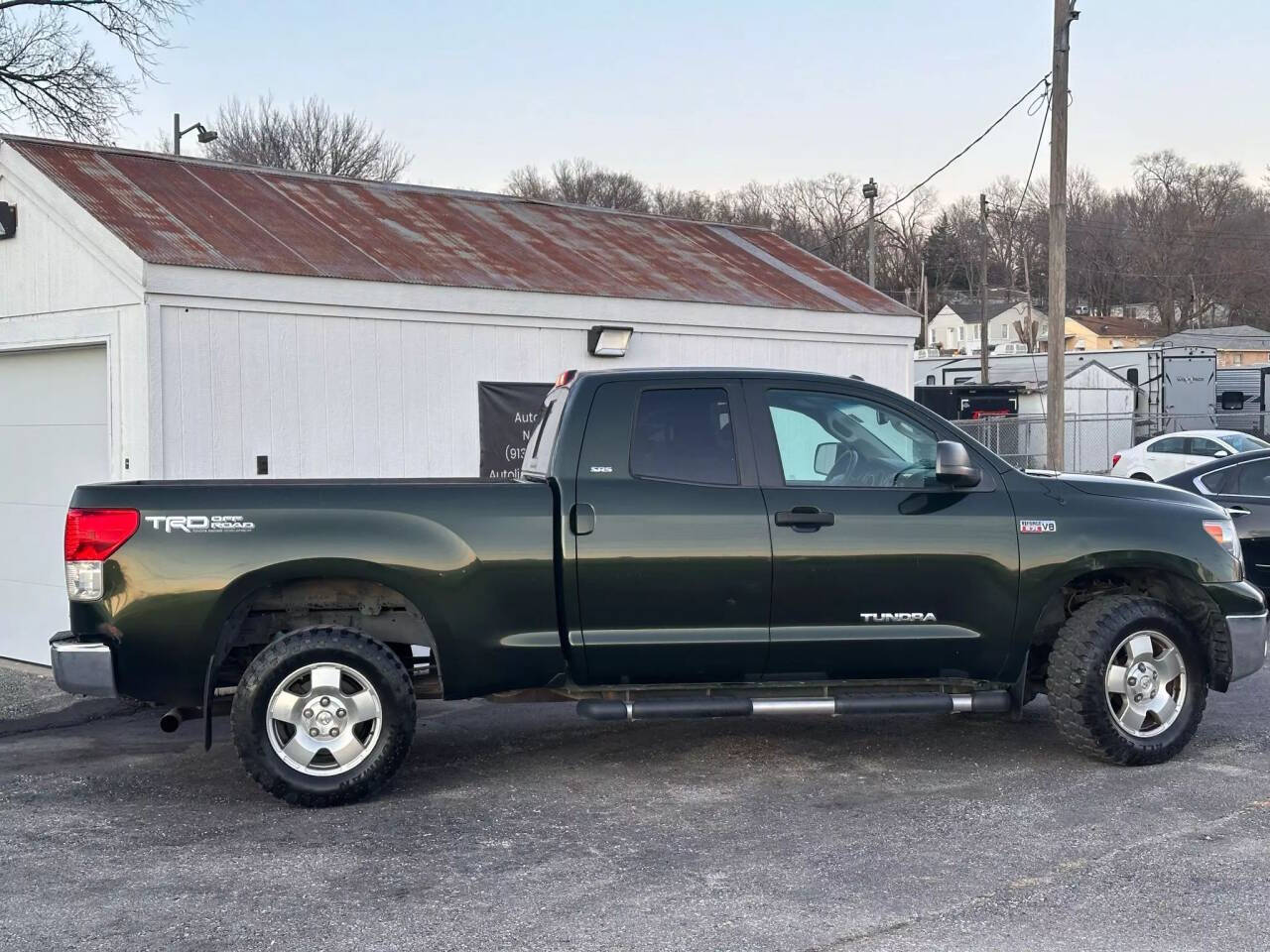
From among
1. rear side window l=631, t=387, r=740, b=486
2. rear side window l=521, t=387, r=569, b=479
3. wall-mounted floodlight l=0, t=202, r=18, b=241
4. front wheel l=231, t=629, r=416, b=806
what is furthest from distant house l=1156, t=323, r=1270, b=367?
front wheel l=231, t=629, r=416, b=806

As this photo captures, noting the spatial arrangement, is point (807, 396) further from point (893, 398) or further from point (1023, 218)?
point (1023, 218)

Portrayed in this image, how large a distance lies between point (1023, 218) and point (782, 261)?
199 feet

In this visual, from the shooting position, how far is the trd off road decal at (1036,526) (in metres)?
6.94

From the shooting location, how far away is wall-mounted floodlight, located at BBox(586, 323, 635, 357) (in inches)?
486

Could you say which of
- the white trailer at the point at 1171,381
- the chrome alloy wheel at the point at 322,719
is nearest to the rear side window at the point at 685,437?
the chrome alloy wheel at the point at 322,719

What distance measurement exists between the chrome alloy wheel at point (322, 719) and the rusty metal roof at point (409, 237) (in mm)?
4513

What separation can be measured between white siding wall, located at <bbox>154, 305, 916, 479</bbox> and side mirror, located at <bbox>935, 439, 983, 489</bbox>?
5.53 m

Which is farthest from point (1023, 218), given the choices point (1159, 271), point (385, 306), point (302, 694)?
point (302, 694)

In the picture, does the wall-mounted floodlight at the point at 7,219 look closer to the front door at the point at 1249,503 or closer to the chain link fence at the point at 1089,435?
the front door at the point at 1249,503

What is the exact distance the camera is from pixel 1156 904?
493 cm

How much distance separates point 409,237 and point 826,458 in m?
6.68

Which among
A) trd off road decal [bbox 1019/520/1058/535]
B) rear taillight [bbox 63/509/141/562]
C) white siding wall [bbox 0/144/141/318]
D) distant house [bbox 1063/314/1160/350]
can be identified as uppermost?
distant house [bbox 1063/314/1160/350]

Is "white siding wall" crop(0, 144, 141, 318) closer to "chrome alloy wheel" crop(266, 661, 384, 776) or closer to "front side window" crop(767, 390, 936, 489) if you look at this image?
"chrome alloy wheel" crop(266, 661, 384, 776)

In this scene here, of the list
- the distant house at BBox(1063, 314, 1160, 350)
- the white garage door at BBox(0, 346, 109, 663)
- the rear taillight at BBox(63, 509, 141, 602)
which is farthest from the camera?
the distant house at BBox(1063, 314, 1160, 350)
